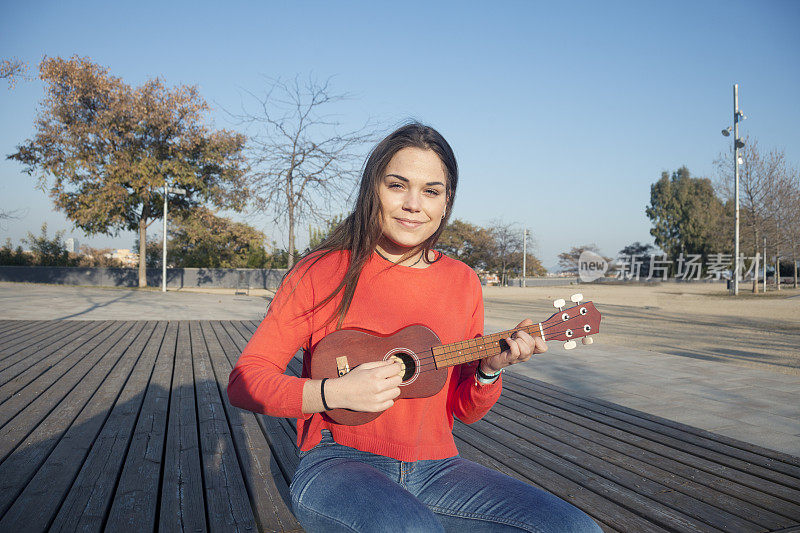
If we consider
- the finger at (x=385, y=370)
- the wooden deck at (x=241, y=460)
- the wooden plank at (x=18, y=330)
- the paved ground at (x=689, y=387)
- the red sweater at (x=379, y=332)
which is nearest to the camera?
the finger at (x=385, y=370)

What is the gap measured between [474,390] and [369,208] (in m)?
0.74

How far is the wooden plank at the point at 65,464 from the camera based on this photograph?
2.12 metres

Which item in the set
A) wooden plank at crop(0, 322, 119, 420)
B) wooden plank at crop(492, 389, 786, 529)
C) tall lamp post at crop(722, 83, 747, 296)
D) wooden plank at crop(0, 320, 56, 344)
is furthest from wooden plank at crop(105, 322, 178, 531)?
tall lamp post at crop(722, 83, 747, 296)

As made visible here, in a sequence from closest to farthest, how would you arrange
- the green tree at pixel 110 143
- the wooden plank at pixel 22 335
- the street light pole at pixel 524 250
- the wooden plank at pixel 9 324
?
the wooden plank at pixel 22 335 → the wooden plank at pixel 9 324 → the green tree at pixel 110 143 → the street light pole at pixel 524 250

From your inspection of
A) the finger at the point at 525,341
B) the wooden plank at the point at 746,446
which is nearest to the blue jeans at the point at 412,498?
the finger at the point at 525,341

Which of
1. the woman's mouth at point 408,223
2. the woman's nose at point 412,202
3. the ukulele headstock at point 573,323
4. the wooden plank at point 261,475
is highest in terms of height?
the woman's nose at point 412,202

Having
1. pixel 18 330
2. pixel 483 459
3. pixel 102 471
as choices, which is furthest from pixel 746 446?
pixel 18 330

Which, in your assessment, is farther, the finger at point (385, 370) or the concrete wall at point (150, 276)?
the concrete wall at point (150, 276)

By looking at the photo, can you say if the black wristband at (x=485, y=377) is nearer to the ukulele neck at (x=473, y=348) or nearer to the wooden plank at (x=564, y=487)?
the ukulele neck at (x=473, y=348)

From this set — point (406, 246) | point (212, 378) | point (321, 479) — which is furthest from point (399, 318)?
point (212, 378)

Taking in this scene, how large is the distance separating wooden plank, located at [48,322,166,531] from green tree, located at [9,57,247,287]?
1785 cm

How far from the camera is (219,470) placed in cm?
272

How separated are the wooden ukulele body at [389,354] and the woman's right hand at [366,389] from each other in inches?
6.9

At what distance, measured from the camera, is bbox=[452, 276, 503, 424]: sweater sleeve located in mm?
1845
